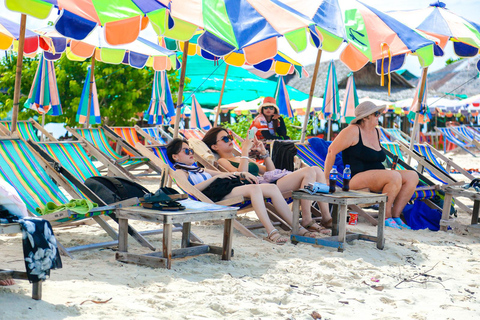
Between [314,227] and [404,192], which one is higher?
[404,192]

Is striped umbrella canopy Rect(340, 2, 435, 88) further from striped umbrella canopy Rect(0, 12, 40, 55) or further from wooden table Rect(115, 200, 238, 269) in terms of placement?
striped umbrella canopy Rect(0, 12, 40, 55)

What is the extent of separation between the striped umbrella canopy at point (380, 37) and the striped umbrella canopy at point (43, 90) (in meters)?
5.41

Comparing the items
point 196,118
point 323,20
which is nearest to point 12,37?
point 323,20

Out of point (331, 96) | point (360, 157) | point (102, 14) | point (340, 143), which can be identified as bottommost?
point (360, 157)

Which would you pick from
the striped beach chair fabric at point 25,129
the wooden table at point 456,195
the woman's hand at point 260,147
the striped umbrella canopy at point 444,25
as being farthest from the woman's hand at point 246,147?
the striped beach chair fabric at point 25,129

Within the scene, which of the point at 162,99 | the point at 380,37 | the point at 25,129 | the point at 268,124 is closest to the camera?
the point at 380,37

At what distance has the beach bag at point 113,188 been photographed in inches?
173

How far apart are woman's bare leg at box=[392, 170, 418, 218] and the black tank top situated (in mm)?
353

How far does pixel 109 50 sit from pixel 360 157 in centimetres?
435

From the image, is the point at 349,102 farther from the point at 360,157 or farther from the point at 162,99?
the point at 360,157

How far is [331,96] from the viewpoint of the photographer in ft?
33.4

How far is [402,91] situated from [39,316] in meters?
26.3

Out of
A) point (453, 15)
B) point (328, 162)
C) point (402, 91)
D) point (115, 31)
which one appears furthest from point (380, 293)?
point (402, 91)

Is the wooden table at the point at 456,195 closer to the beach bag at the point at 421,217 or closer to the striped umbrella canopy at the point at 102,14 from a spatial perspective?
the beach bag at the point at 421,217
